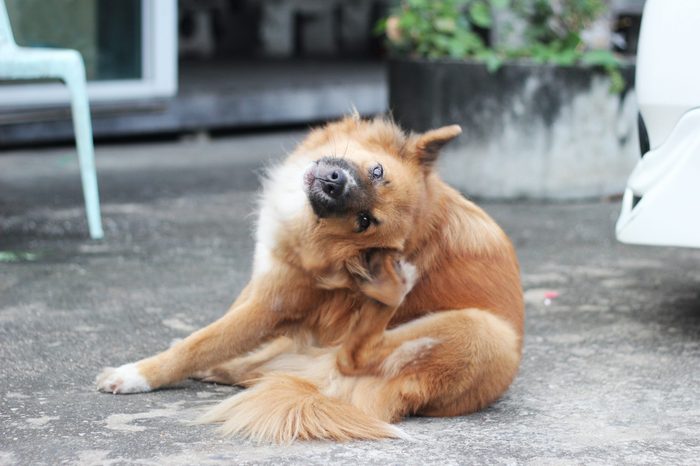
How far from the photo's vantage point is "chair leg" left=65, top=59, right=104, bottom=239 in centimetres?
517

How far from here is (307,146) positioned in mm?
3473

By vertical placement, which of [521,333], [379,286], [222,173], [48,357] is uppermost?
[379,286]

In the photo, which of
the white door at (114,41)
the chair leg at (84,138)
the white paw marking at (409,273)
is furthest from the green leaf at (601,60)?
the white paw marking at (409,273)

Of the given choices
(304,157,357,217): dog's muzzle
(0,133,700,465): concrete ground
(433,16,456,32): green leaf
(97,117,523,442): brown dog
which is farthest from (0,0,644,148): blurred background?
(304,157,357,217): dog's muzzle

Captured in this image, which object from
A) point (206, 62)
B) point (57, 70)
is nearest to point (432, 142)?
point (57, 70)

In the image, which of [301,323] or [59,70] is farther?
[59,70]

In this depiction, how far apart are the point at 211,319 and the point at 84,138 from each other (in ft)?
4.82

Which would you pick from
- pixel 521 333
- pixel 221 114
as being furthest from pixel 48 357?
pixel 221 114

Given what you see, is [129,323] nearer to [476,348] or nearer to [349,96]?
[476,348]

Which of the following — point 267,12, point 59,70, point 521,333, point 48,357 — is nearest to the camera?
point 521,333

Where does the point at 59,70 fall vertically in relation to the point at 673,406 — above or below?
above

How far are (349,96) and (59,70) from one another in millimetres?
5249

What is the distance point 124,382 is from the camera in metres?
3.41

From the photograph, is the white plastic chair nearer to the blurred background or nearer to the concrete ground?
the concrete ground
